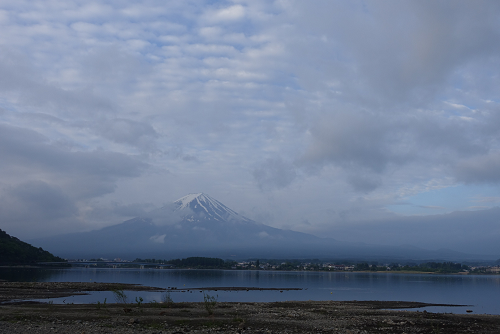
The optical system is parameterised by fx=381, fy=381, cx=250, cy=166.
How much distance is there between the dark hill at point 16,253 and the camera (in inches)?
2933

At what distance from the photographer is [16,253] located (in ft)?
253

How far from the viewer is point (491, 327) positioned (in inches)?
687

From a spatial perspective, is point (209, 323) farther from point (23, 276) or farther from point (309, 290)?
point (23, 276)

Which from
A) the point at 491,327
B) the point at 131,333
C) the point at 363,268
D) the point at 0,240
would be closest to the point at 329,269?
the point at 363,268

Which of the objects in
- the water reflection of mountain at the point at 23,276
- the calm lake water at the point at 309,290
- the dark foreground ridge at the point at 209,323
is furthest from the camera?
the water reflection of mountain at the point at 23,276

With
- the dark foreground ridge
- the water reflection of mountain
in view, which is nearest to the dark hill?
the water reflection of mountain

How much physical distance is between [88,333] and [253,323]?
6.54 metres

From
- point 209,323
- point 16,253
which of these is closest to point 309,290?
point 209,323

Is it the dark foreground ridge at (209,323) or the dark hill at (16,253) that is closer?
the dark foreground ridge at (209,323)

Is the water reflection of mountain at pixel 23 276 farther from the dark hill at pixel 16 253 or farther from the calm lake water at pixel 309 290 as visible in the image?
the dark hill at pixel 16 253

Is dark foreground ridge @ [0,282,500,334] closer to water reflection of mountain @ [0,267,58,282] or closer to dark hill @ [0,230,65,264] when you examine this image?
water reflection of mountain @ [0,267,58,282]

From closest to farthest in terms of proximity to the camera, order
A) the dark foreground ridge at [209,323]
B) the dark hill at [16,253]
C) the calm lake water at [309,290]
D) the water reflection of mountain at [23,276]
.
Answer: the dark foreground ridge at [209,323], the calm lake water at [309,290], the water reflection of mountain at [23,276], the dark hill at [16,253]

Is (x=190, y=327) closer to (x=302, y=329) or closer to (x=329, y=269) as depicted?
(x=302, y=329)

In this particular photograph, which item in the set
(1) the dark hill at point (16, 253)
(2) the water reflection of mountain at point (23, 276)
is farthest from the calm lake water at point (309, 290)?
(1) the dark hill at point (16, 253)
